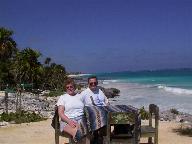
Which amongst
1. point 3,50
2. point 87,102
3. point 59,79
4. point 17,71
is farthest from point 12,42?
point 87,102

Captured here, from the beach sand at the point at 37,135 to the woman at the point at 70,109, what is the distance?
2.81 meters

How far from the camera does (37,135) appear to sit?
12.1m

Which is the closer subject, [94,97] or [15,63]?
[94,97]

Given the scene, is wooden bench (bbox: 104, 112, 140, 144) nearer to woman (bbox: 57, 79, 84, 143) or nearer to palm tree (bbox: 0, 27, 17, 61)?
woman (bbox: 57, 79, 84, 143)

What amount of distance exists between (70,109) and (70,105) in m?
0.08

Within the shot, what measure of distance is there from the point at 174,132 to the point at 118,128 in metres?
4.08

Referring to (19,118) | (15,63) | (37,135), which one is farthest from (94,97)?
(15,63)

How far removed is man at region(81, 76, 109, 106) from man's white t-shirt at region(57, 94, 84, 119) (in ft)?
2.16

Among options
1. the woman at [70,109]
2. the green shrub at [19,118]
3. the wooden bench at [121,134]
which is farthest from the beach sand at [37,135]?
the woman at [70,109]

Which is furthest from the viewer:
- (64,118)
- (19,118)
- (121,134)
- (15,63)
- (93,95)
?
(15,63)

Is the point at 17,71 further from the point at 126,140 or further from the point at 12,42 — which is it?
Answer: the point at 126,140

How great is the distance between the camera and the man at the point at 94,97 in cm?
887

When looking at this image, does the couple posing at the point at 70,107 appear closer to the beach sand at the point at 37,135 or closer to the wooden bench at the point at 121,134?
the wooden bench at the point at 121,134

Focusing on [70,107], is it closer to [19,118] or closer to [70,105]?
[70,105]
